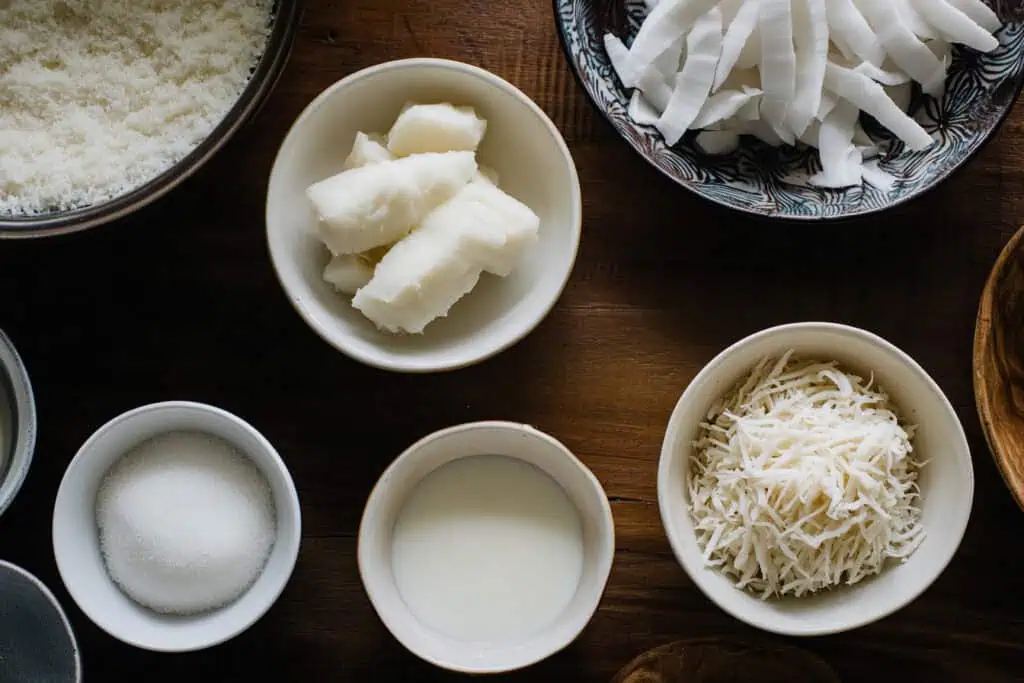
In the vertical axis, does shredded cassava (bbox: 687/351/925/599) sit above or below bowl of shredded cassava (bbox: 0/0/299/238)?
below

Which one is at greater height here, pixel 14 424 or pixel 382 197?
pixel 382 197

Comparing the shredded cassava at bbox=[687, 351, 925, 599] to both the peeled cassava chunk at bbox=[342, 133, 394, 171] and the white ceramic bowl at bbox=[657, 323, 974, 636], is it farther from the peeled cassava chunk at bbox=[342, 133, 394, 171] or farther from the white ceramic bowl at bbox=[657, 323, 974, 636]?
the peeled cassava chunk at bbox=[342, 133, 394, 171]

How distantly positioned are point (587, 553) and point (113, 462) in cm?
50

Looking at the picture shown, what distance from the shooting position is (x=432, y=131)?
1032mm

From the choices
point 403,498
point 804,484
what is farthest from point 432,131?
point 804,484

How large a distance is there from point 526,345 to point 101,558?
0.49 meters

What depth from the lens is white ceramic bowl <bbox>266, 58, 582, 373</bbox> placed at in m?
1.04

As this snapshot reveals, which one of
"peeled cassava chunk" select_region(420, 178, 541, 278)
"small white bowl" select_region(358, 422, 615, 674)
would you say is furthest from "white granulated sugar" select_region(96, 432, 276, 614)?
"peeled cassava chunk" select_region(420, 178, 541, 278)

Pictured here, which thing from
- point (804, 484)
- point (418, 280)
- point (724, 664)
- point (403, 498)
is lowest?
point (724, 664)

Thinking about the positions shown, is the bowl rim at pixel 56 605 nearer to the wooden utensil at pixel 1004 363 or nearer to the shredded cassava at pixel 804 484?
the shredded cassava at pixel 804 484

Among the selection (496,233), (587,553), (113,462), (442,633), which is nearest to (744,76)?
(496,233)

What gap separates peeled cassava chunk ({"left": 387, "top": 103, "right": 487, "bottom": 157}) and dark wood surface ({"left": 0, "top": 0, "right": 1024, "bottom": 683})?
12 centimetres

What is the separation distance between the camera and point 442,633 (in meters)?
1.08

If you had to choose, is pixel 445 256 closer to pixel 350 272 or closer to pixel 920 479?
pixel 350 272
